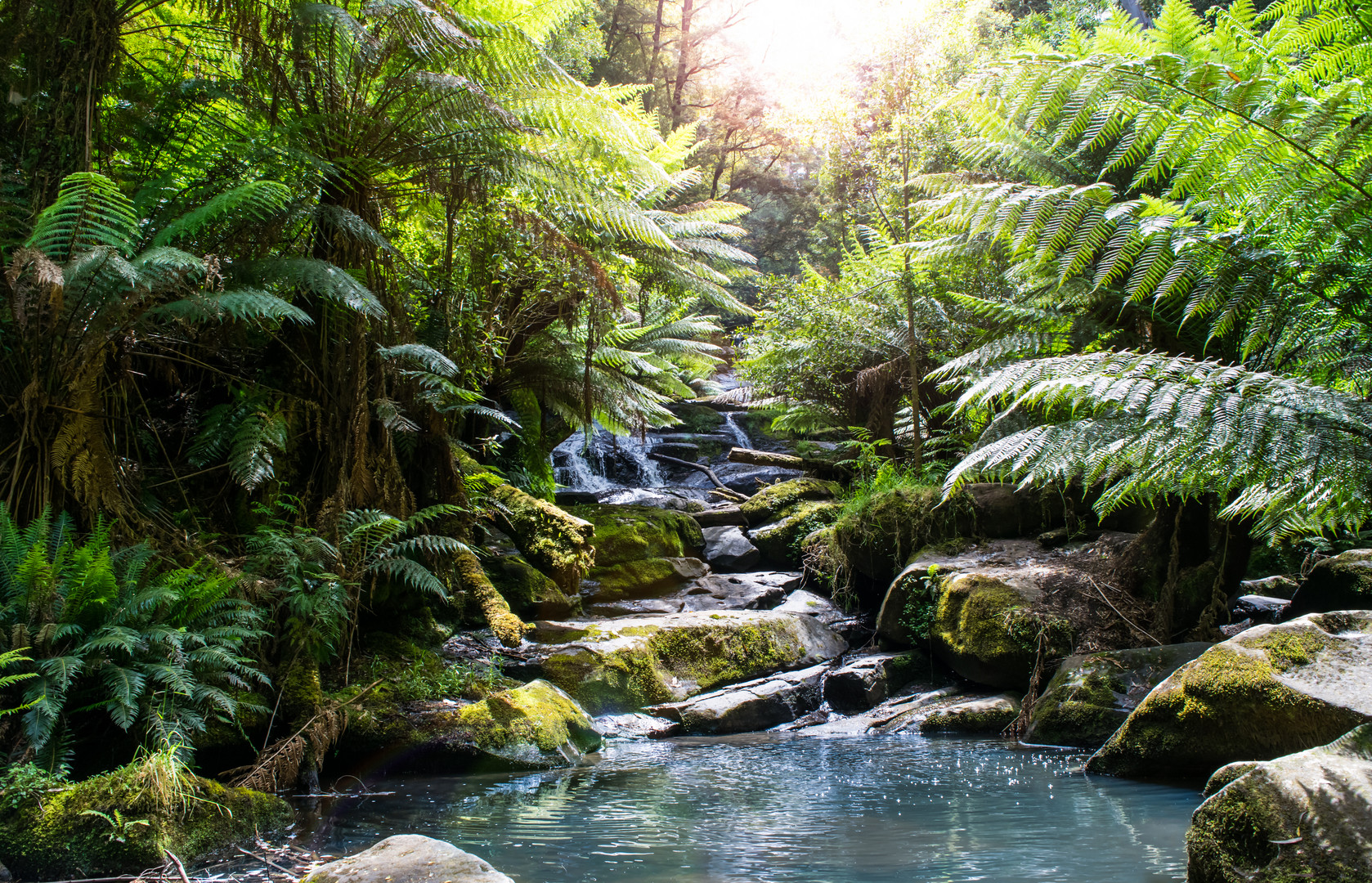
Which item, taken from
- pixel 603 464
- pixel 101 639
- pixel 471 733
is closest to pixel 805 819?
pixel 471 733

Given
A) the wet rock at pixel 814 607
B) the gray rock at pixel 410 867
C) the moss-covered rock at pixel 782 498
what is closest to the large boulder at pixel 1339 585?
the wet rock at pixel 814 607

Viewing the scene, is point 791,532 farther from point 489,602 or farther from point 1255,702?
point 1255,702

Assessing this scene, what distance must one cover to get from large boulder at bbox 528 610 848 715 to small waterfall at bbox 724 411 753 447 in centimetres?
682

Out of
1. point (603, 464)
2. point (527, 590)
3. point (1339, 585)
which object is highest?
point (603, 464)

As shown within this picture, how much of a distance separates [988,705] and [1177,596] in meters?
1.27

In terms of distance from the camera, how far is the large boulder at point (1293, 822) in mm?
1838

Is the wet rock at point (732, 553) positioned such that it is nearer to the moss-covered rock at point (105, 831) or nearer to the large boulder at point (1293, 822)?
the moss-covered rock at point (105, 831)

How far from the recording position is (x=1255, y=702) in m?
3.02

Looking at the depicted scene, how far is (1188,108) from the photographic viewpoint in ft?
7.63

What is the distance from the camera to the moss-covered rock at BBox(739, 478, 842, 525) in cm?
885

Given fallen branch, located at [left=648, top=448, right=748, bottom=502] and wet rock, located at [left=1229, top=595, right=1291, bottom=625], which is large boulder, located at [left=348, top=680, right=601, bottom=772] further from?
fallen branch, located at [left=648, top=448, right=748, bottom=502]

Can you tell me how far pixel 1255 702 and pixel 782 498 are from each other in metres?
6.03

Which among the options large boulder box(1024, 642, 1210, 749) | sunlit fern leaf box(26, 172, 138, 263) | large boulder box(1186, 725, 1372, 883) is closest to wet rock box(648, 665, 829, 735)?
large boulder box(1024, 642, 1210, 749)

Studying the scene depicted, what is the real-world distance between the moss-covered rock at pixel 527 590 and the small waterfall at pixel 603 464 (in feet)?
14.3
